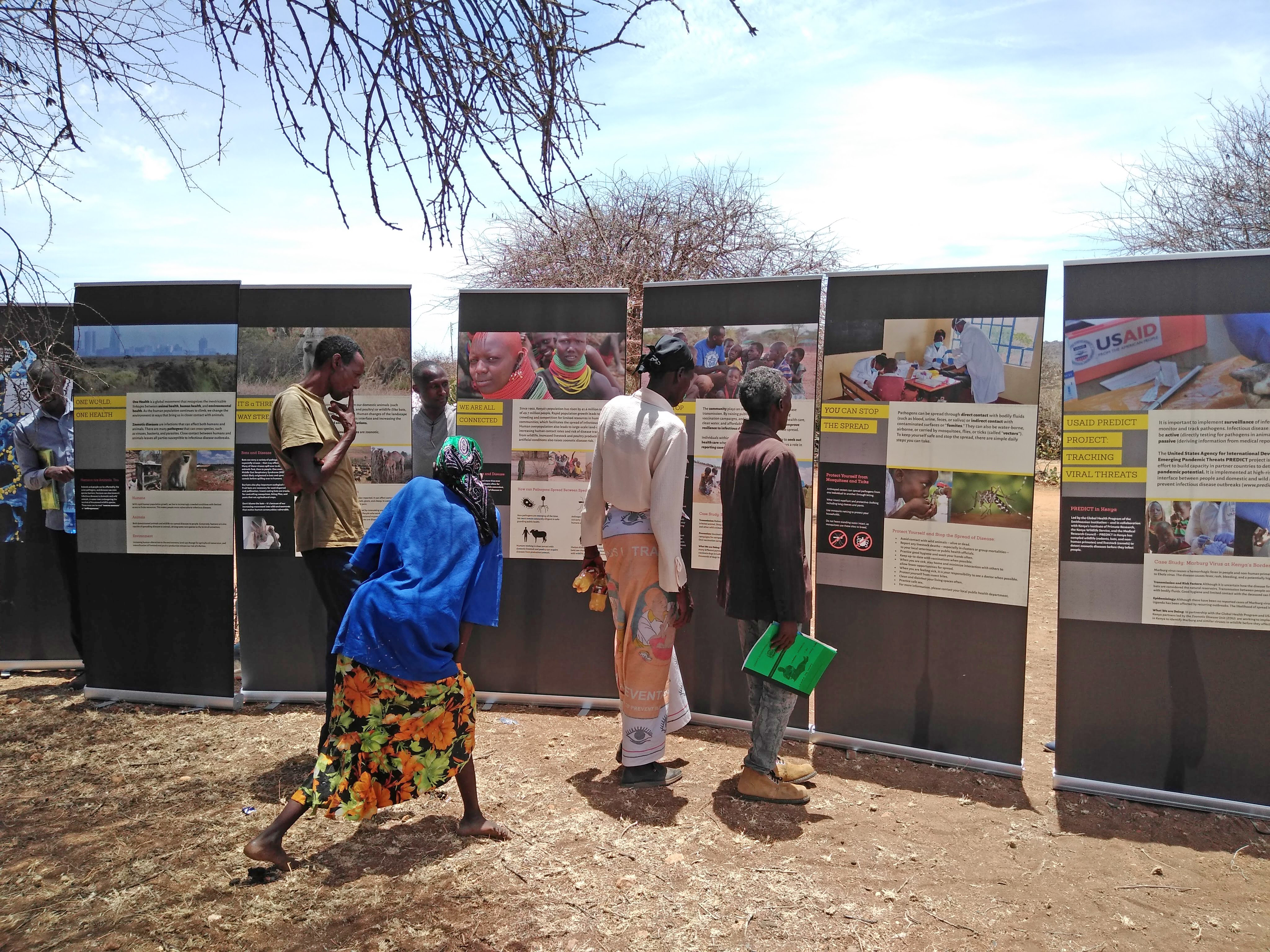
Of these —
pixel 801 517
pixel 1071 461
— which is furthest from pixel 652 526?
pixel 1071 461

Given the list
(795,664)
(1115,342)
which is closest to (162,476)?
(795,664)

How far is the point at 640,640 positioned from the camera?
4246 mm

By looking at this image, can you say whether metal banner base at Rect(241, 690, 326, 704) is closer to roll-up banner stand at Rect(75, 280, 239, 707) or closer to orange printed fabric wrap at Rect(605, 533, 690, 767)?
roll-up banner stand at Rect(75, 280, 239, 707)

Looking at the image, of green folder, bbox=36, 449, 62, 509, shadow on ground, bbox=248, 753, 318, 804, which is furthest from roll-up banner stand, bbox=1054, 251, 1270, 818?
green folder, bbox=36, 449, 62, 509

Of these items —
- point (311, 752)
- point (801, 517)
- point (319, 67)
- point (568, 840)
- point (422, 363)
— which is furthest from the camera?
point (422, 363)

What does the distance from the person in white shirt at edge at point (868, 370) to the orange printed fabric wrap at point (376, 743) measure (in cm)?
269

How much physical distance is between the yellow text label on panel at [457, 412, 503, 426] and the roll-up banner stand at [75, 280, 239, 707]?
1.45 meters

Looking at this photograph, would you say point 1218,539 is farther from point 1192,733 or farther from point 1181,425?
Result: point 1192,733

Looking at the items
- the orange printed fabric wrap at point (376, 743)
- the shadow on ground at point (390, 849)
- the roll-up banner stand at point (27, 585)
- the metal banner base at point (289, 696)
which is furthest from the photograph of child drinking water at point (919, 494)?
the roll-up banner stand at point (27, 585)

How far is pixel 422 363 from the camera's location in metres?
5.82

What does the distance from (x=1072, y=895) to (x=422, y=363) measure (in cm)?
460

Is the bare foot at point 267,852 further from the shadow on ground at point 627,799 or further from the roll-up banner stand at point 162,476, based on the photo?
the roll-up banner stand at point 162,476

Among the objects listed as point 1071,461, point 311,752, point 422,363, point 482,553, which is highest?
point 422,363

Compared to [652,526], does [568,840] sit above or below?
below
